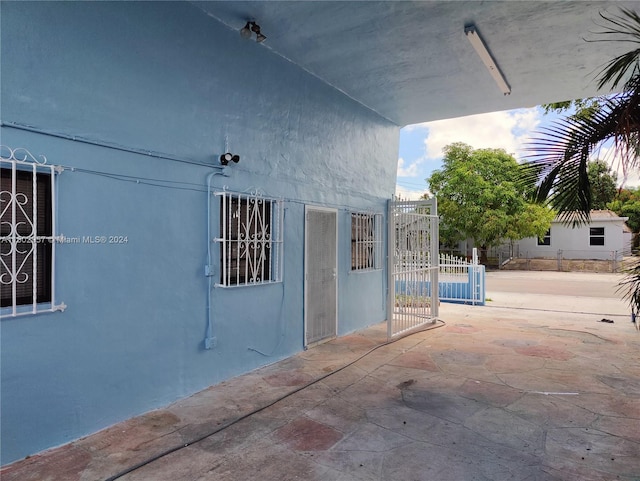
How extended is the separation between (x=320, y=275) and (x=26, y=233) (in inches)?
140

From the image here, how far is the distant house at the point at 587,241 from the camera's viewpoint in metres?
21.2

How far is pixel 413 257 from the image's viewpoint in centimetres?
655

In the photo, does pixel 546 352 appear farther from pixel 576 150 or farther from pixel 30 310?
pixel 30 310

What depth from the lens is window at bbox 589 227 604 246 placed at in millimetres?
21719

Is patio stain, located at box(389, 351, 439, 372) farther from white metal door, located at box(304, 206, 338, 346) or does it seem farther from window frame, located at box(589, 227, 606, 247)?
window frame, located at box(589, 227, 606, 247)

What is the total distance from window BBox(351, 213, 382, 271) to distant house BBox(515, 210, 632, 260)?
17205mm

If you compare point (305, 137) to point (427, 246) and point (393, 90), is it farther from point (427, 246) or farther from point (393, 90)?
point (427, 246)

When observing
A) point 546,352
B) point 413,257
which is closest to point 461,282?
point 413,257

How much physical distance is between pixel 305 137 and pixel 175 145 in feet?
6.71

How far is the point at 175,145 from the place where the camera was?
3656mm

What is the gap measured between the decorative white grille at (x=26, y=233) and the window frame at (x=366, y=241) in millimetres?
4261

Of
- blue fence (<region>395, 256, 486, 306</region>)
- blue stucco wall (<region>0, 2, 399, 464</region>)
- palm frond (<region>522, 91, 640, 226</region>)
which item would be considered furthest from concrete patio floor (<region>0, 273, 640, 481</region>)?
blue fence (<region>395, 256, 486, 306</region>)

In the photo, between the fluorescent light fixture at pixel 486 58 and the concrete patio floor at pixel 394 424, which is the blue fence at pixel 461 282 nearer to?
the concrete patio floor at pixel 394 424

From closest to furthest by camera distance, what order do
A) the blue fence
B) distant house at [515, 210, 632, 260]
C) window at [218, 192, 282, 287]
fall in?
window at [218, 192, 282, 287]
the blue fence
distant house at [515, 210, 632, 260]
